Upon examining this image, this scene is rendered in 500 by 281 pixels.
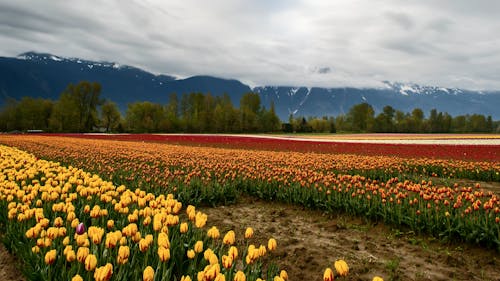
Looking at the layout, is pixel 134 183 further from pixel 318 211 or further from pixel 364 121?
pixel 364 121

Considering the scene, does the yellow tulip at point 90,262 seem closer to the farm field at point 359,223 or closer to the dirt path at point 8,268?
the dirt path at point 8,268

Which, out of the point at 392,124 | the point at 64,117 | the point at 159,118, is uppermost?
the point at 159,118

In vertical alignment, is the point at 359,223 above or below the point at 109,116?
below

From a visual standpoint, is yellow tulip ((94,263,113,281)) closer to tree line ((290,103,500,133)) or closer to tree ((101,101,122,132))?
tree ((101,101,122,132))

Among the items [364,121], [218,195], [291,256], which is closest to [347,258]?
[291,256]

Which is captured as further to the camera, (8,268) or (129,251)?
(8,268)

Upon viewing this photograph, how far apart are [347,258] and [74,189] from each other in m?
5.61

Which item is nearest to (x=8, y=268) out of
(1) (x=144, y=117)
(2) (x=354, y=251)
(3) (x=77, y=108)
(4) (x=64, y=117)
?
(2) (x=354, y=251)

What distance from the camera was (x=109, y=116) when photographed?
3519 inches

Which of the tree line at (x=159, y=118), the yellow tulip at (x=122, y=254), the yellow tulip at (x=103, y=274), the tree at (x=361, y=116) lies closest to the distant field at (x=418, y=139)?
the tree line at (x=159, y=118)

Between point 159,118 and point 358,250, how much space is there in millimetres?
87558

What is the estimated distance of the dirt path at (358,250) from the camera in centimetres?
502

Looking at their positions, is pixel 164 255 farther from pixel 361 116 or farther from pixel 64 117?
pixel 361 116

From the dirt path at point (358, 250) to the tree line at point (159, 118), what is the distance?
76956 millimetres
